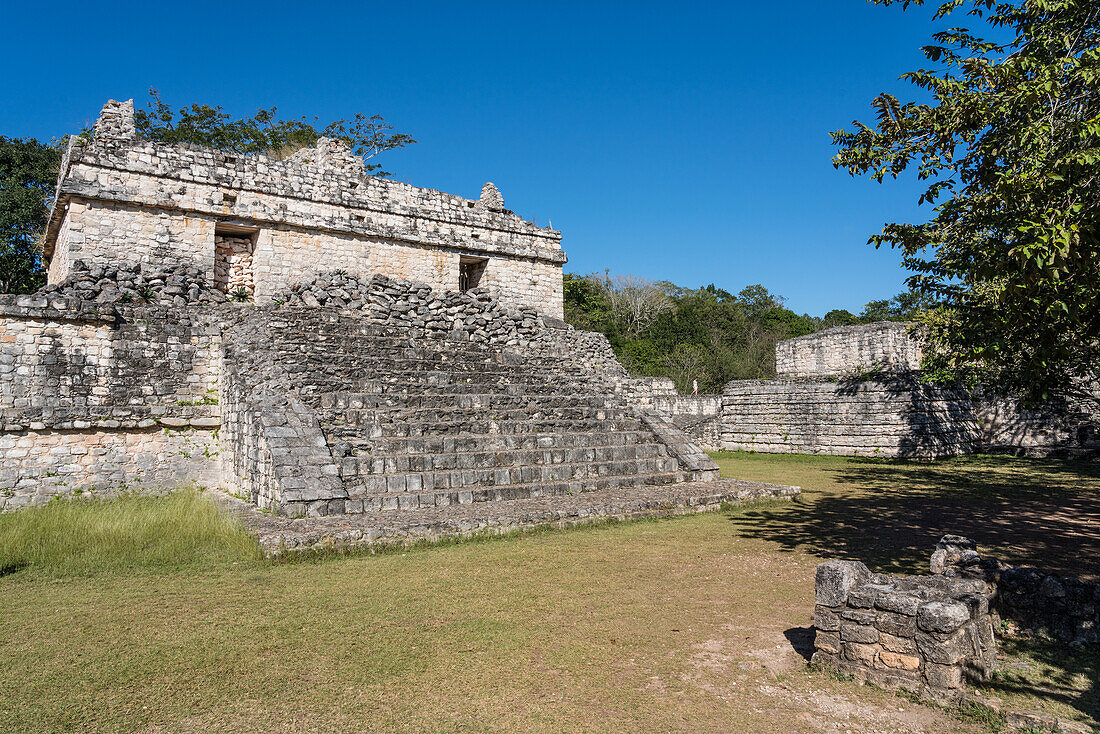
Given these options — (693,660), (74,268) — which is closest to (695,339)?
(74,268)

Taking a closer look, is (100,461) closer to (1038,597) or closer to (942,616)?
(942,616)

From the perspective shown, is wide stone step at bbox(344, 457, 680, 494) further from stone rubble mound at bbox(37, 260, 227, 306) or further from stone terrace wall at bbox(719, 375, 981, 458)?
stone terrace wall at bbox(719, 375, 981, 458)

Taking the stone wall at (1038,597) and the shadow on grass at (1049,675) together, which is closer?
the shadow on grass at (1049,675)

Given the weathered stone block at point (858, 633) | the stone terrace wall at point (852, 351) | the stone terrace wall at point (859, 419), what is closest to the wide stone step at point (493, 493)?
the weathered stone block at point (858, 633)

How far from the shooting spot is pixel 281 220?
12656 millimetres

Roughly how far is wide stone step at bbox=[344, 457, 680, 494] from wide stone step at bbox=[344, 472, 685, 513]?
8cm

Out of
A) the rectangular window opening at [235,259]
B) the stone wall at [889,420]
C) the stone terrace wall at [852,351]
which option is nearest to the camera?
the rectangular window opening at [235,259]

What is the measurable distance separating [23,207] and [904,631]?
2536 centimetres

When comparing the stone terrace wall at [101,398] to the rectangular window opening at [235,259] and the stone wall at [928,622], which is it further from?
the stone wall at [928,622]

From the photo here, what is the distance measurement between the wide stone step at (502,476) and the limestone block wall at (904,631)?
4.95 m

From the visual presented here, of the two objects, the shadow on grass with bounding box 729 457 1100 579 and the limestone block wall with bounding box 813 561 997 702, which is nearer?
the limestone block wall with bounding box 813 561 997 702

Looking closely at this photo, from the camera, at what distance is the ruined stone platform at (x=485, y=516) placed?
229 inches

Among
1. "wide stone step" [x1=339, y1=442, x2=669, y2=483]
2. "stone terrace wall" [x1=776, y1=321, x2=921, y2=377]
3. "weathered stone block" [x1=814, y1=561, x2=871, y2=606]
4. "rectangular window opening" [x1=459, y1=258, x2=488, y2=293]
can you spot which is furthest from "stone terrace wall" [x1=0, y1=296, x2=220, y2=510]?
"stone terrace wall" [x1=776, y1=321, x2=921, y2=377]

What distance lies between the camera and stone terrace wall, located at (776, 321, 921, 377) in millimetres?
18062
